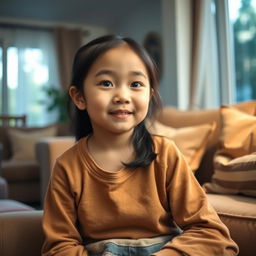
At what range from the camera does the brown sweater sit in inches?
35.6

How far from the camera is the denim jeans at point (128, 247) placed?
2.93 feet

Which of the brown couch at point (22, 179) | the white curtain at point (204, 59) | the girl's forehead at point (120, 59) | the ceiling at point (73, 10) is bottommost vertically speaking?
the brown couch at point (22, 179)

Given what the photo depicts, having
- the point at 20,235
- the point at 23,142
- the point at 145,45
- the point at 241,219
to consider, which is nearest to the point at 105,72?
the point at 20,235

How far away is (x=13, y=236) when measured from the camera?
Answer: 1027 mm

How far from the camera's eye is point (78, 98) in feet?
3.28

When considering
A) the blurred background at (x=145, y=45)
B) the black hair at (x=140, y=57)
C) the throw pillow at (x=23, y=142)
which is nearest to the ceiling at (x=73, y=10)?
the blurred background at (x=145, y=45)

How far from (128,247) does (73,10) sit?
5669 mm

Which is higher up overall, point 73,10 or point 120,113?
point 73,10

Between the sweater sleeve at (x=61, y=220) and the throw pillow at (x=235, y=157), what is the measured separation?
28.7 inches

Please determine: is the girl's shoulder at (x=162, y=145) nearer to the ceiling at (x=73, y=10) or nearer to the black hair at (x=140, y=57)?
the black hair at (x=140, y=57)

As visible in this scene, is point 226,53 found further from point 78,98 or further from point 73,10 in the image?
point 73,10

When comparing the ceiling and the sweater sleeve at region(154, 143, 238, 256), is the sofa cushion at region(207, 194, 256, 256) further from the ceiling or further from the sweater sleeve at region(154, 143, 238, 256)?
the ceiling

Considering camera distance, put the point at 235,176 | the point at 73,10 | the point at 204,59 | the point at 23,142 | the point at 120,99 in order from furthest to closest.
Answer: the point at 73,10 → the point at 23,142 → the point at 204,59 → the point at 235,176 → the point at 120,99

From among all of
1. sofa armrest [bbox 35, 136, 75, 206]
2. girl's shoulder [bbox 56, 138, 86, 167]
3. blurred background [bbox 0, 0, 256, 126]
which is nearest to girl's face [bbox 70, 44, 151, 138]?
girl's shoulder [bbox 56, 138, 86, 167]
